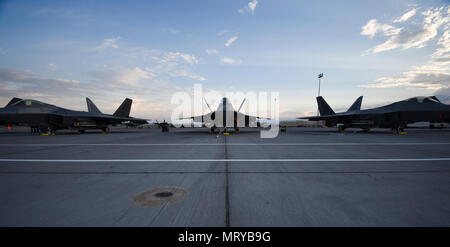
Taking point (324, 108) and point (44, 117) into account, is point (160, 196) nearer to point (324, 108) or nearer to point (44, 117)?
point (44, 117)

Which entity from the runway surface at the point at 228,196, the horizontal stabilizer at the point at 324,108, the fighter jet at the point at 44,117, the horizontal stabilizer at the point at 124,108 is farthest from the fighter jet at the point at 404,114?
the horizontal stabilizer at the point at 124,108

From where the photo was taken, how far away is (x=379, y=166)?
3.87m

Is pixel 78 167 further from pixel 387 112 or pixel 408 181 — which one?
pixel 387 112

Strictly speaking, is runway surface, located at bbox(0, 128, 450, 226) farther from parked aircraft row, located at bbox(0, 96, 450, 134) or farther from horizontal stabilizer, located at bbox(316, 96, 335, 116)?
horizontal stabilizer, located at bbox(316, 96, 335, 116)

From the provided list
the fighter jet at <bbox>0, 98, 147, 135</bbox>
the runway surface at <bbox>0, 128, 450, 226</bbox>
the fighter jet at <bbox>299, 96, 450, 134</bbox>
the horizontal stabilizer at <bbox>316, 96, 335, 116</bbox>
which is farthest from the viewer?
the horizontal stabilizer at <bbox>316, 96, 335, 116</bbox>

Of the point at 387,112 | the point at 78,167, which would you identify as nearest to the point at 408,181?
the point at 78,167

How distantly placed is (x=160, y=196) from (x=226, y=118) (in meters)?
12.8

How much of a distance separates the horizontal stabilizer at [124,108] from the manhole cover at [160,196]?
25.2 metres

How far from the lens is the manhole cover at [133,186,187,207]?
2102mm

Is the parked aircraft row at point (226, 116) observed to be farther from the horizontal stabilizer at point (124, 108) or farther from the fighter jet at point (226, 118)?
the horizontal stabilizer at point (124, 108)

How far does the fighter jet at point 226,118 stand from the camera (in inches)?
588

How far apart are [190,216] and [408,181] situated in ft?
11.8

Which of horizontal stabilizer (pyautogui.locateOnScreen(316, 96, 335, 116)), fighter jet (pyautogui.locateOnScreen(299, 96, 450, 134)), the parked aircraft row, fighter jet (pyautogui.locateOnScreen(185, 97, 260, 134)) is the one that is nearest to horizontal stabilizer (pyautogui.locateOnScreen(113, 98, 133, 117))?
the parked aircraft row

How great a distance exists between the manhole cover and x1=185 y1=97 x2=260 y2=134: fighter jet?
489 inches
